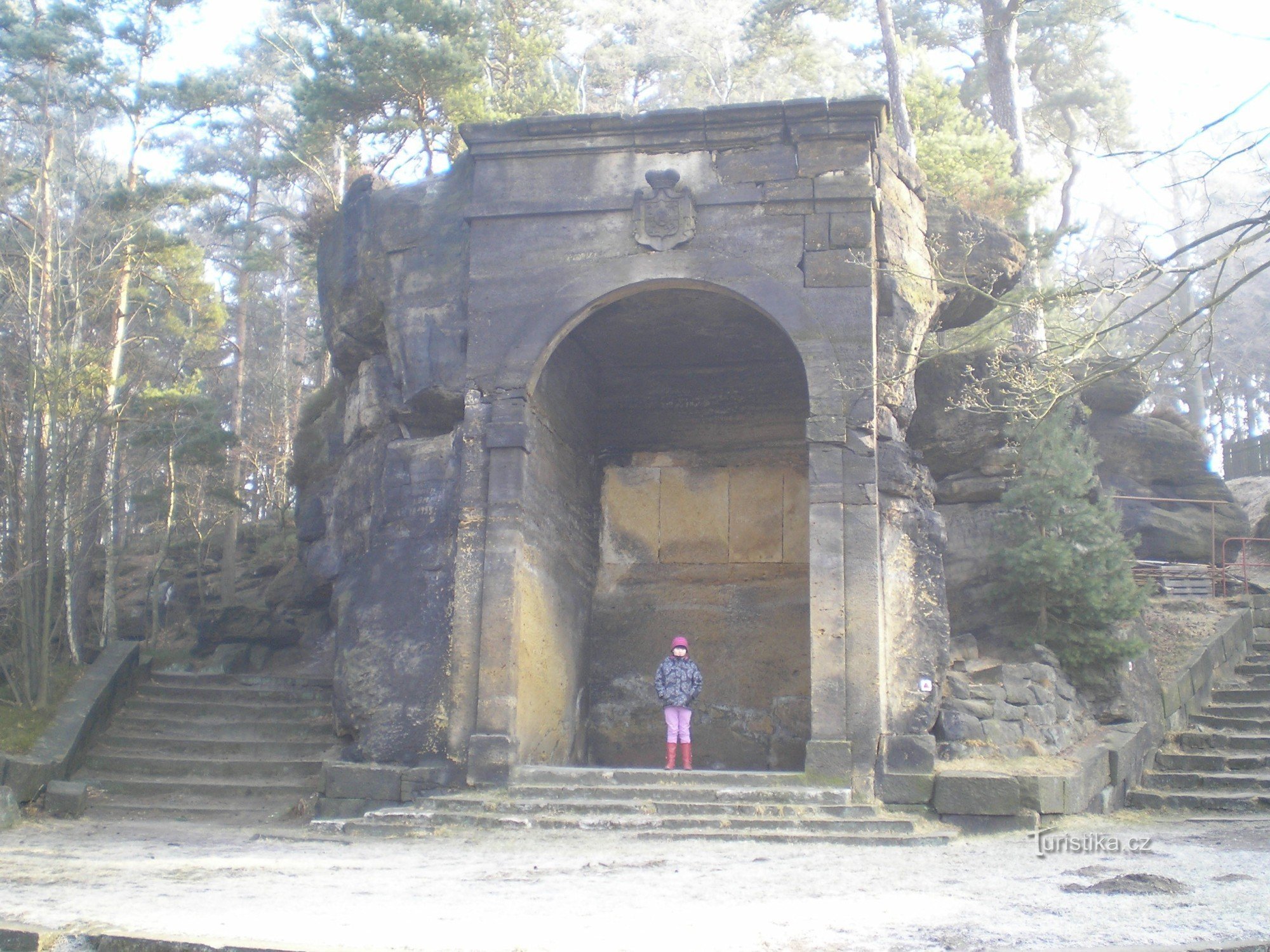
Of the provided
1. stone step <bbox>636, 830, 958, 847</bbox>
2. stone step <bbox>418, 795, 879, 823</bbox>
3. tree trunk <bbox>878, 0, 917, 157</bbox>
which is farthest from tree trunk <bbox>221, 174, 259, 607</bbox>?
stone step <bbox>636, 830, 958, 847</bbox>

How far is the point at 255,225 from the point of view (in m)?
25.2

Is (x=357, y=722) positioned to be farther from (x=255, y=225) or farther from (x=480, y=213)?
(x=255, y=225)

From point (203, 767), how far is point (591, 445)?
5212 millimetres

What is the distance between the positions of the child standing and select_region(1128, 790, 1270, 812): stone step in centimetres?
398

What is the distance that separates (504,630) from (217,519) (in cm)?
1136

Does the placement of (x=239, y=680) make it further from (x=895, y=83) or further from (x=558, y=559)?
(x=895, y=83)

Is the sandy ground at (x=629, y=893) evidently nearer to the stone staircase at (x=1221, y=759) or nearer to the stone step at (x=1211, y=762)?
the stone staircase at (x=1221, y=759)

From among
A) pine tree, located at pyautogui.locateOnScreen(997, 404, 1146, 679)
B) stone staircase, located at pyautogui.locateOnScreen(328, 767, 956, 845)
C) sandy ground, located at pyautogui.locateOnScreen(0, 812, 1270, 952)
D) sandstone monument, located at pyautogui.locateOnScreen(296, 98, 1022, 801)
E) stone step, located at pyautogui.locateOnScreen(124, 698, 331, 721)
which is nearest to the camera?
sandy ground, located at pyautogui.locateOnScreen(0, 812, 1270, 952)

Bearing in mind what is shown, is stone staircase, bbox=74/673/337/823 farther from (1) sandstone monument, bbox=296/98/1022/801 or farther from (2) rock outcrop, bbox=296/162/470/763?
(1) sandstone monument, bbox=296/98/1022/801

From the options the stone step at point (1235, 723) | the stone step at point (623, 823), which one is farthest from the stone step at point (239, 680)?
the stone step at point (1235, 723)

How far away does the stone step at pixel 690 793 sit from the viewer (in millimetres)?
8766

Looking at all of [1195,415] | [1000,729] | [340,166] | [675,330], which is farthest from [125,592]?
[1195,415]

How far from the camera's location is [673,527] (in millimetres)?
12805

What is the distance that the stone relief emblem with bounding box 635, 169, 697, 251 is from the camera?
1033cm
